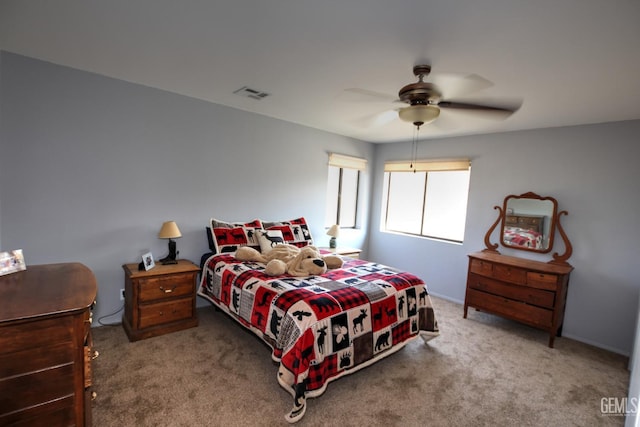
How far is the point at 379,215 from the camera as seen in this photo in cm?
530

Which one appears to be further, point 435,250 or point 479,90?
point 435,250

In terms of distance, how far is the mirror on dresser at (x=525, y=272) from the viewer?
122 inches

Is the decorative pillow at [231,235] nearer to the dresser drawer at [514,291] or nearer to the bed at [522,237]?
the dresser drawer at [514,291]

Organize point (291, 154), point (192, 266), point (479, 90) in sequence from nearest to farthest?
point (479, 90) < point (192, 266) < point (291, 154)

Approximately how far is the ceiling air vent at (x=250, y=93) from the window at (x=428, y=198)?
7.54ft

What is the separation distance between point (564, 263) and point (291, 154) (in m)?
3.55

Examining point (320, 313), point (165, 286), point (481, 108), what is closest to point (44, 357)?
point (320, 313)

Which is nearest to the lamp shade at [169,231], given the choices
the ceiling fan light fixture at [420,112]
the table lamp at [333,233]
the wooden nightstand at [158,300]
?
the wooden nightstand at [158,300]

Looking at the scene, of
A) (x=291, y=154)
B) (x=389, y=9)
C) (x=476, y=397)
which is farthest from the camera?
(x=291, y=154)

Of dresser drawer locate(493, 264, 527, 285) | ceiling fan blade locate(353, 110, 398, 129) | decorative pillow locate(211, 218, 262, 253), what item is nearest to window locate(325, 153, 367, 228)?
ceiling fan blade locate(353, 110, 398, 129)

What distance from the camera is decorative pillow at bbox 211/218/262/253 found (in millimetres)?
3318

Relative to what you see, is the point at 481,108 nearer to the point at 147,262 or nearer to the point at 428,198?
the point at 428,198

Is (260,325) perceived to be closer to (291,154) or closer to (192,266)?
(192,266)

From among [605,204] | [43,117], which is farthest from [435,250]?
[43,117]
